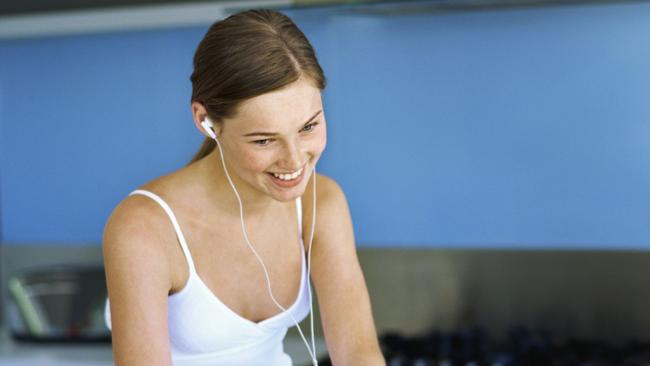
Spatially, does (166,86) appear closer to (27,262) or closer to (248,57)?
(27,262)

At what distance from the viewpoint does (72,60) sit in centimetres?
262

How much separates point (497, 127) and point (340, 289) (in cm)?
82

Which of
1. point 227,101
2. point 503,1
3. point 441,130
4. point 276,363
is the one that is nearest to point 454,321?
point 441,130

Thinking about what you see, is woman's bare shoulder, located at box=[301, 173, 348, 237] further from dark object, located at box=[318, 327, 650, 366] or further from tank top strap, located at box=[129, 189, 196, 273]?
dark object, located at box=[318, 327, 650, 366]

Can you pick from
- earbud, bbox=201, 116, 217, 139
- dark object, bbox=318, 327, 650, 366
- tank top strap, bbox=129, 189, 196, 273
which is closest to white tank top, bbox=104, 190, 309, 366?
tank top strap, bbox=129, 189, 196, 273

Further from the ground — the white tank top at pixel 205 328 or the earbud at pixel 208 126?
the earbud at pixel 208 126

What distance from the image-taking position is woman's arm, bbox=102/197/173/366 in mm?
1318

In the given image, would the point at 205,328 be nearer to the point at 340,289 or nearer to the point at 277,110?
the point at 340,289

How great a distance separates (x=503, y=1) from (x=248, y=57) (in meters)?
1.05

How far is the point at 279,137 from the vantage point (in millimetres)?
1262

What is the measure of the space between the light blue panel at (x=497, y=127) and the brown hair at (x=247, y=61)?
0.94m

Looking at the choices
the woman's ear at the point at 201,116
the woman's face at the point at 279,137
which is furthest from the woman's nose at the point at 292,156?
the woman's ear at the point at 201,116

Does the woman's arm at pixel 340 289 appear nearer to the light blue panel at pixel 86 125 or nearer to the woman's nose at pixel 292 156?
the woman's nose at pixel 292 156

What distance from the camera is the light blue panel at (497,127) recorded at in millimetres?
2100
